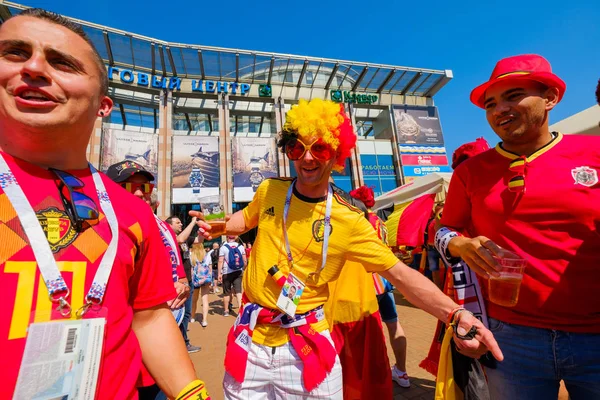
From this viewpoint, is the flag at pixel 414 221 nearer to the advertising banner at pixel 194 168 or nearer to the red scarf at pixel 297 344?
the red scarf at pixel 297 344

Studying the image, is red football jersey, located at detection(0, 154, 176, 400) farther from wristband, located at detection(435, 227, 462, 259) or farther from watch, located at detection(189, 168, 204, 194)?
watch, located at detection(189, 168, 204, 194)

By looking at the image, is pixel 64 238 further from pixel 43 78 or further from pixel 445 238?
pixel 445 238

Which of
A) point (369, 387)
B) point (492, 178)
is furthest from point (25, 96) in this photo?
point (369, 387)

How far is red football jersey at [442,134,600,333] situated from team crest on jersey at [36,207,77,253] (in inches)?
79.1

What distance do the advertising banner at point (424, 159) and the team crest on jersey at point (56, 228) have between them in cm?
2908

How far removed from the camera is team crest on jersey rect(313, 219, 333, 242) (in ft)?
6.77

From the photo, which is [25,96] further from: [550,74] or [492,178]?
[550,74]

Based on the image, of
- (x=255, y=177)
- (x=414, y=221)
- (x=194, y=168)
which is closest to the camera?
(x=414, y=221)

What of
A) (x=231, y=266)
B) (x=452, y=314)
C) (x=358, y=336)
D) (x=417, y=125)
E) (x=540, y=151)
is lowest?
(x=358, y=336)

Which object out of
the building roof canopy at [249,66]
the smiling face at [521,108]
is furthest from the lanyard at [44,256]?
the building roof canopy at [249,66]

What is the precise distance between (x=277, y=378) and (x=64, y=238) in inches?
55.7

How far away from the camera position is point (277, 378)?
182cm

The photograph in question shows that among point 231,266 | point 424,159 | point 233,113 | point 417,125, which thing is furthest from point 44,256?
point 417,125

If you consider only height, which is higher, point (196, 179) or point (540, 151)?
point (196, 179)
